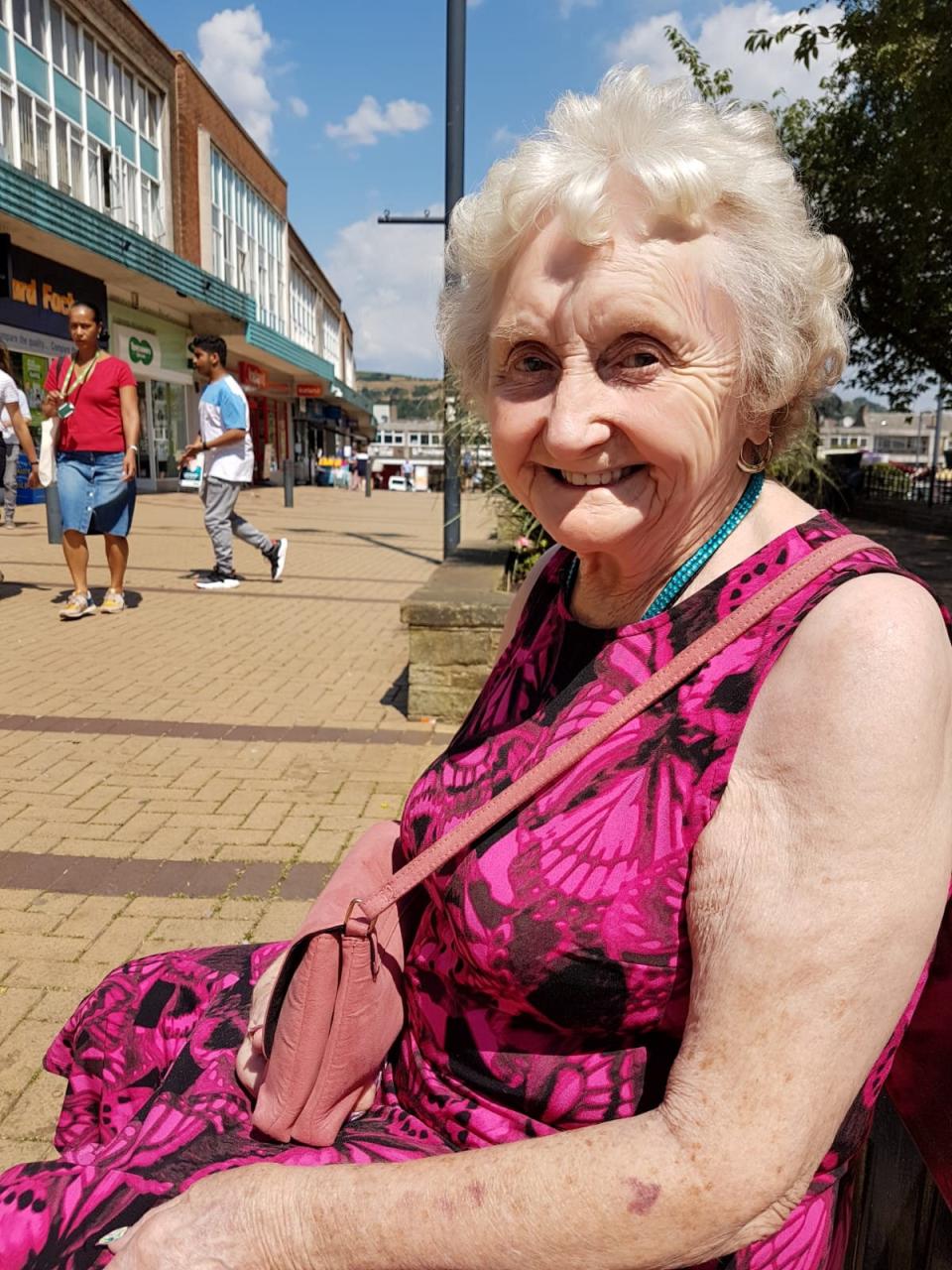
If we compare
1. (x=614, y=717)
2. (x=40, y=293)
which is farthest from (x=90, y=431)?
(x=40, y=293)

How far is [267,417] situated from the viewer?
133ft

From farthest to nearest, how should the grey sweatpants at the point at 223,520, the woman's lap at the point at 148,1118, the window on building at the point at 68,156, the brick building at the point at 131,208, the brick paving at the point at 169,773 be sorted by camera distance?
the window on building at the point at 68,156
the brick building at the point at 131,208
the grey sweatpants at the point at 223,520
the brick paving at the point at 169,773
the woman's lap at the point at 148,1118

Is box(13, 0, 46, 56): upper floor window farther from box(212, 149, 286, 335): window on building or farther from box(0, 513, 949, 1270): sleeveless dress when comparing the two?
box(0, 513, 949, 1270): sleeveless dress

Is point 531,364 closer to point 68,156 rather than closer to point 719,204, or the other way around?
point 719,204

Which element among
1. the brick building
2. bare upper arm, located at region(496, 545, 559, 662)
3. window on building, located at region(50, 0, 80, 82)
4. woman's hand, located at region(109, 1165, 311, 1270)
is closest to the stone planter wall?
bare upper arm, located at region(496, 545, 559, 662)

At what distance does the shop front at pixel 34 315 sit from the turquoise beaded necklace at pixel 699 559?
60.5ft

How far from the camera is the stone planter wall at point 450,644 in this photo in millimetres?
5301

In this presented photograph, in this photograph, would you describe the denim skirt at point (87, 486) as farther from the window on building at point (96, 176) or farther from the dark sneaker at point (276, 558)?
the window on building at point (96, 176)

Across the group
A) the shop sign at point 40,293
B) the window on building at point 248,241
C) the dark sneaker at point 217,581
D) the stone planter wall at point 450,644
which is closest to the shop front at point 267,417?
the window on building at point 248,241

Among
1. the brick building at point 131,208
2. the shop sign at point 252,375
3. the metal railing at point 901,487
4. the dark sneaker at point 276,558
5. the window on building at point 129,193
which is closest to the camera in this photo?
the dark sneaker at point 276,558

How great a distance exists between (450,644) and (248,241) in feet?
110

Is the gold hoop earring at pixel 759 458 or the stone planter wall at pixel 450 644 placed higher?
the gold hoop earring at pixel 759 458

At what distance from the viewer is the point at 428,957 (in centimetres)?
136

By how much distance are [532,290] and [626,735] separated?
60cm
